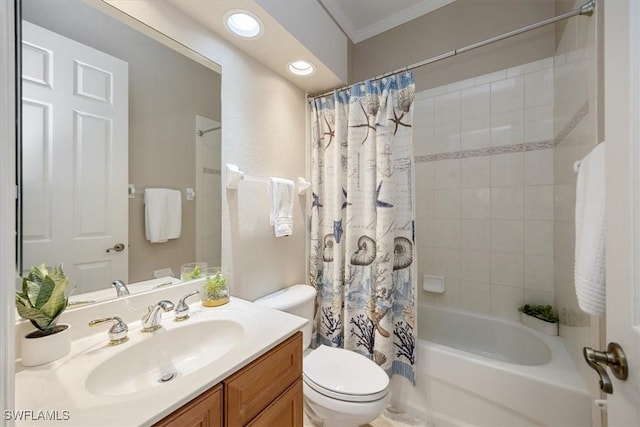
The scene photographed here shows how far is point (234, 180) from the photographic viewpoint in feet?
4.59

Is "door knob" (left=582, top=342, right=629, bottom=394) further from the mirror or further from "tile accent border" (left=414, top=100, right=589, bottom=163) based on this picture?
the mirror

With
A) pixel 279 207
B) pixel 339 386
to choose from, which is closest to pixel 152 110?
pixel 279 207

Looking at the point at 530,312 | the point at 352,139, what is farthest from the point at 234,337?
the point at 530,312

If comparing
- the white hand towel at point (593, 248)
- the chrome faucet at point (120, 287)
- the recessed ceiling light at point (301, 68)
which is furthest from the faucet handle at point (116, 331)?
the recessed ceiling light at point (301, 68)

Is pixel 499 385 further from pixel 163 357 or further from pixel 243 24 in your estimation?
pixel 243 24

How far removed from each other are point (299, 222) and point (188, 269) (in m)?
0.88

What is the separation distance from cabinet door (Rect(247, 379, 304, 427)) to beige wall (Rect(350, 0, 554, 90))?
2247 millimetres

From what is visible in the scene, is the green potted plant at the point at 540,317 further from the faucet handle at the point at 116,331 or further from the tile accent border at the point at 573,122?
the faucet handle at the point at 116,331

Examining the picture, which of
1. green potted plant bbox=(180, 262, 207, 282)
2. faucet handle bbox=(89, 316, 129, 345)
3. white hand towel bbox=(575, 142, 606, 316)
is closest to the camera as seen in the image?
white hand towel bbox=(575, 142, 606, 316)

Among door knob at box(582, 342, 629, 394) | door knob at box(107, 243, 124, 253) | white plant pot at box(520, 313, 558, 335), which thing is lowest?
white plant pot at box(520, 313, 558, 335)

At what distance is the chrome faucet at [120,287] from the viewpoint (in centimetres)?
99

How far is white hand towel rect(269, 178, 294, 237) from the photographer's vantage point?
159cm

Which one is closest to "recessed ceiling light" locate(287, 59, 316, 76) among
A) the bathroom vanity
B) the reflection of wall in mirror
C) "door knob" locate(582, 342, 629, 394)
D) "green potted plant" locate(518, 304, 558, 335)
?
the reflection of wall in mirror

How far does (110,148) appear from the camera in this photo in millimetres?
988
